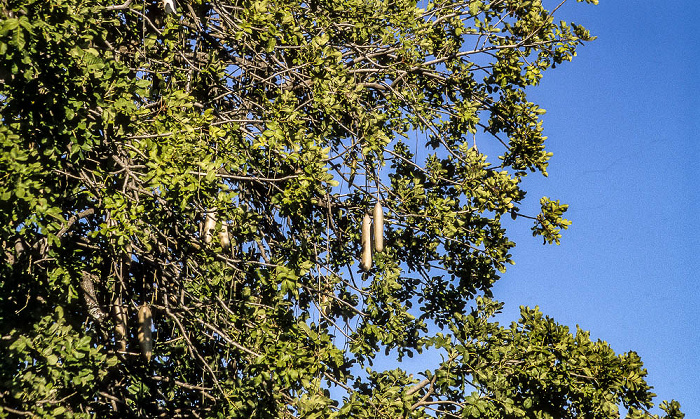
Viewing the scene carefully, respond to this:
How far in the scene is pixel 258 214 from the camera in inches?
218

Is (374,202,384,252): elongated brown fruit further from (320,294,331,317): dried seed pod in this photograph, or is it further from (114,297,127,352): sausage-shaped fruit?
(114,297,127,352): sausage-shaped fruit

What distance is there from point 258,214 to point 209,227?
80 centimetres

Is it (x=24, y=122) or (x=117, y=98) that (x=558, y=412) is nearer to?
(x=117, y=98)

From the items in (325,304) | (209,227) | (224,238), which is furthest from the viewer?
(325,304)

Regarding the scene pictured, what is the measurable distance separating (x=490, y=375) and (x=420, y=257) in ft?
5.35

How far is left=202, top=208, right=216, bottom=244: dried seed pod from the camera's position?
475 centimetres

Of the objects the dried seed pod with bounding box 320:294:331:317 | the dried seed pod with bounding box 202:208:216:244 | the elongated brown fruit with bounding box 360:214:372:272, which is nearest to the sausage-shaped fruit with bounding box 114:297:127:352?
the dried seed pod with bounding box 202:208:216:244

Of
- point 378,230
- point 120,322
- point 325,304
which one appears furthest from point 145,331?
point 378,230

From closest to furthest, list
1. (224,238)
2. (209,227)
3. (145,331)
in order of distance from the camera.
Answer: (145,331), (209,227), (224,238)

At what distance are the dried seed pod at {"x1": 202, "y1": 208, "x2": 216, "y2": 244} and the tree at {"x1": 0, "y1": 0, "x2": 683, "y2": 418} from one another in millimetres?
19

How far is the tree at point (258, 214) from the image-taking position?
408 cm

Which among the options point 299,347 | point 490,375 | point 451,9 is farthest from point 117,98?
point 451,9

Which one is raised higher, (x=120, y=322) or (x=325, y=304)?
(x=325, y=304)

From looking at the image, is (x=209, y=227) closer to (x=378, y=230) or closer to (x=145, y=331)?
(x=145, y=331)
